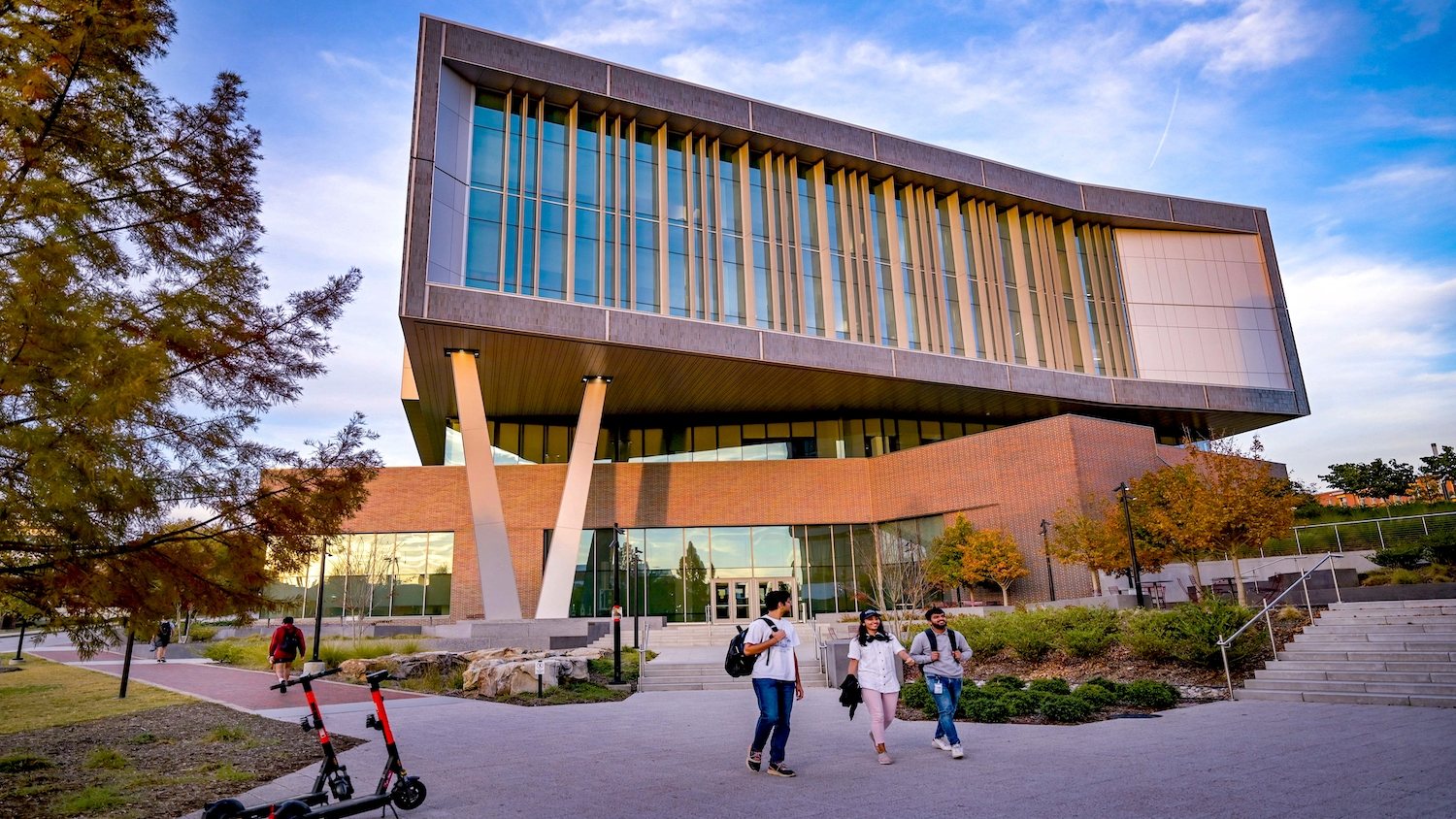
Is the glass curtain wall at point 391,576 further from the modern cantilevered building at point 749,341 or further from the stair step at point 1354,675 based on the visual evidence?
the stair step at point 1354,675

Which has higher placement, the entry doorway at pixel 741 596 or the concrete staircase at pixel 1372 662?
the entry doorway at pixel 741 596

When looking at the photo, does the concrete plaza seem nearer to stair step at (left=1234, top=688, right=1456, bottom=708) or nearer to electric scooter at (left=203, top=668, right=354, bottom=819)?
stair step at (left=1234, top=688, right=1456, bottom=708)

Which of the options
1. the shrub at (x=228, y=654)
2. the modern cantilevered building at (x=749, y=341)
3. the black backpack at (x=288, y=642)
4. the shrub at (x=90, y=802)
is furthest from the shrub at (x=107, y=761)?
the shrub at (x=228, y=654)

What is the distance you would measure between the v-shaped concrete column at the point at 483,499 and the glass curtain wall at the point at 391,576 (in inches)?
373

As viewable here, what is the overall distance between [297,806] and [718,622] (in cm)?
3056

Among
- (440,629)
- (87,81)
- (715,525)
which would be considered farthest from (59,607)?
(715,525)

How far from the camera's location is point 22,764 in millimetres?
8828

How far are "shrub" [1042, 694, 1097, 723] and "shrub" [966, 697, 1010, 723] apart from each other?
539 mm

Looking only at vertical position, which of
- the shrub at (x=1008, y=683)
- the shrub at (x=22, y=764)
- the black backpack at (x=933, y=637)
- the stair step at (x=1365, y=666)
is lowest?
the shrub at (x=22, y=764)

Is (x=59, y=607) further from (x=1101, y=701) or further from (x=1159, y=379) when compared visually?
(x=1159, y=379)

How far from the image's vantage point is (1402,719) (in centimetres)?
995

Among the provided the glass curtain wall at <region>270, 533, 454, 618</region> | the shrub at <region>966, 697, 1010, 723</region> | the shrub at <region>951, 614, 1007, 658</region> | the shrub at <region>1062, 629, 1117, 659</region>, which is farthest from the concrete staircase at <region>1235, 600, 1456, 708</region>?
the glass curtain wall at <region>270, 533, 454, 618</region>

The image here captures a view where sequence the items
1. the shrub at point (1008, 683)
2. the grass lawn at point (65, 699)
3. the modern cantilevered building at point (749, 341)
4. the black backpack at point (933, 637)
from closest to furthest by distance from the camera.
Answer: the black backpack at point (933, 637) → the shrub at point (1008, 683) → the grass lawn at point (65, 699) → the modern cantilevered building at point (749, 341)

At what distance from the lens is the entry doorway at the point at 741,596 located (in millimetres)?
36031
